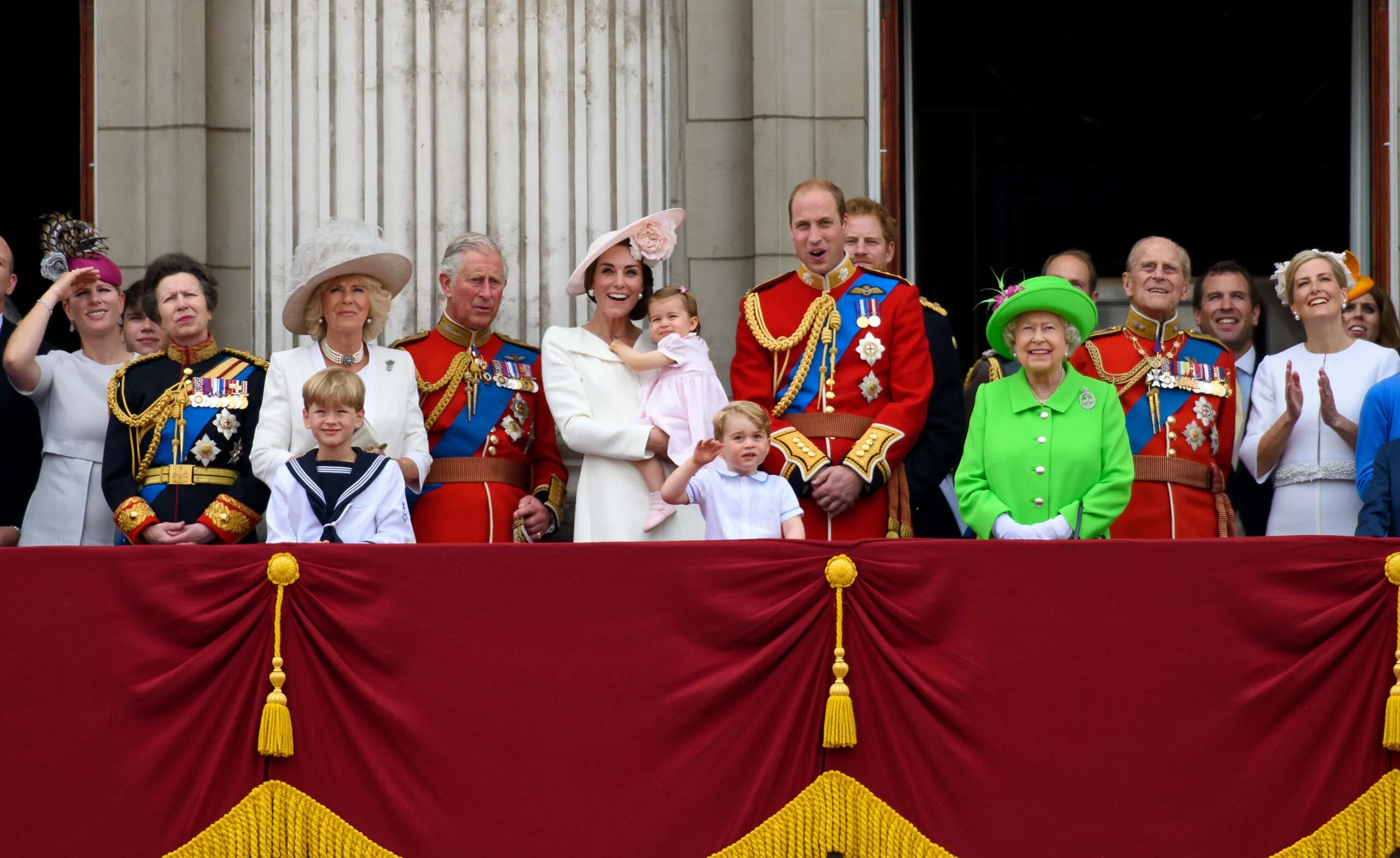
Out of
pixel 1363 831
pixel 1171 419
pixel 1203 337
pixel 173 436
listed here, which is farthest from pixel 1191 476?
pixel 173 436

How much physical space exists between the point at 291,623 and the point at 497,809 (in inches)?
30.8

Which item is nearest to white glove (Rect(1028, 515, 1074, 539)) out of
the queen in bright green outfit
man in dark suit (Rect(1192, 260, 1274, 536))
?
the queen in bright green outfit

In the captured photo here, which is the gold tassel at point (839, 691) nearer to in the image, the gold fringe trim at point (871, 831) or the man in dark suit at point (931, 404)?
the gold fringe trim at point (871, 831)

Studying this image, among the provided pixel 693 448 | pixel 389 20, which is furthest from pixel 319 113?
pixel 693 448

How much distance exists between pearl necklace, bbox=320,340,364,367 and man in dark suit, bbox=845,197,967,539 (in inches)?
68.3

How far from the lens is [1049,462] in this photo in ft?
21.2

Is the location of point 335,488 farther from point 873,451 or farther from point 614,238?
point 873,451

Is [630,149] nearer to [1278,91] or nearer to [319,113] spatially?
[319,113]

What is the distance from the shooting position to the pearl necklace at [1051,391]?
659 centimetres

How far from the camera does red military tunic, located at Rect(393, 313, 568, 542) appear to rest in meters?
6.98

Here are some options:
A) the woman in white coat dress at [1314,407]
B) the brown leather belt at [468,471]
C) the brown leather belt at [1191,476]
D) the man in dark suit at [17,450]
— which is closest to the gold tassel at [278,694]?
the brown leather belt at [468,471]

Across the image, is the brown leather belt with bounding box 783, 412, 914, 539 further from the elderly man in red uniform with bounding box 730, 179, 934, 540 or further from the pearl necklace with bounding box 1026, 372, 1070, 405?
the pearl necklace with bounding box 1026, 372, 1070, 405

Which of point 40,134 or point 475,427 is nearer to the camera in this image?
point 475,427

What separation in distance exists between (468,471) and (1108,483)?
213 centimetres
